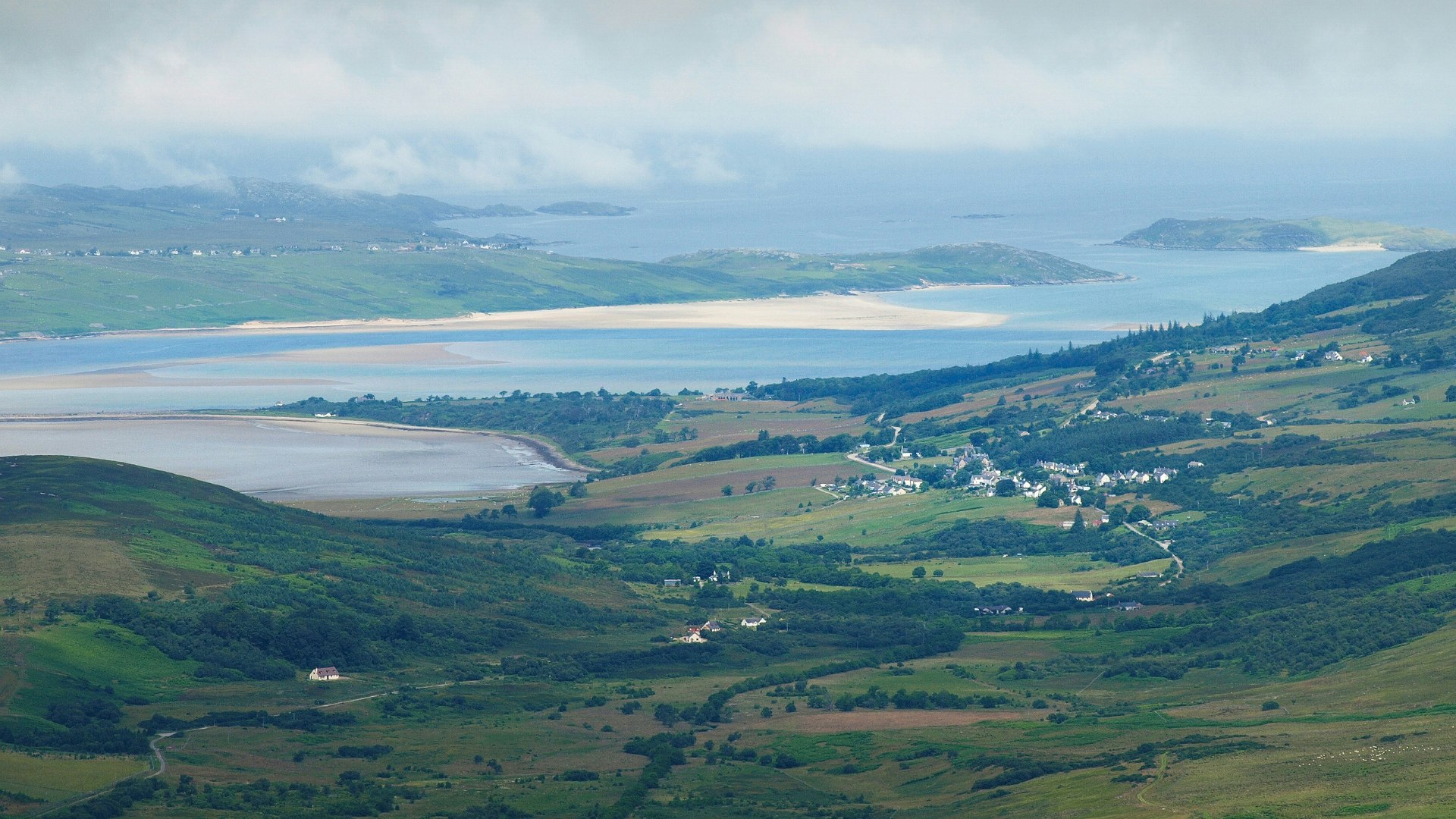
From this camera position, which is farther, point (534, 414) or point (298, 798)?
point (534, 414)

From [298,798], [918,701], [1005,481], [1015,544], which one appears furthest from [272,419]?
[298,798]

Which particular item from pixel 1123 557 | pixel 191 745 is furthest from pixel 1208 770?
pixel 1123 557

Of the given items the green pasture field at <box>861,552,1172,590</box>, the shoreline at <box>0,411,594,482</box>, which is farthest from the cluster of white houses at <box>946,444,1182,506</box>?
the shoreline at <box>0,411,594,482</box>

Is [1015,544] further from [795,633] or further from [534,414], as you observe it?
[534,414]

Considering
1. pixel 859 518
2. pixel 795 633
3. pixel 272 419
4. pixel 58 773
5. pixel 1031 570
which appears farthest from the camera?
pixel 272 419

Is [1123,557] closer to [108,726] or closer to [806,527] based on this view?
[806,527]

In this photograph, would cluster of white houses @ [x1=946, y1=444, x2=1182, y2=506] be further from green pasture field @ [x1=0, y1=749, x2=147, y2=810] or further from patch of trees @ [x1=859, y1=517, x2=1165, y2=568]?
green pasture field @ [x1=0, y1=749, x2=147, y2=810]

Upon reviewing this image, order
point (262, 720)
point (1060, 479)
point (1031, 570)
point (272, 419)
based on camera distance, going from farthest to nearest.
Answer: point (272, 419)
point (1060, 479)
point (1031, 570)
point (262, 720)
